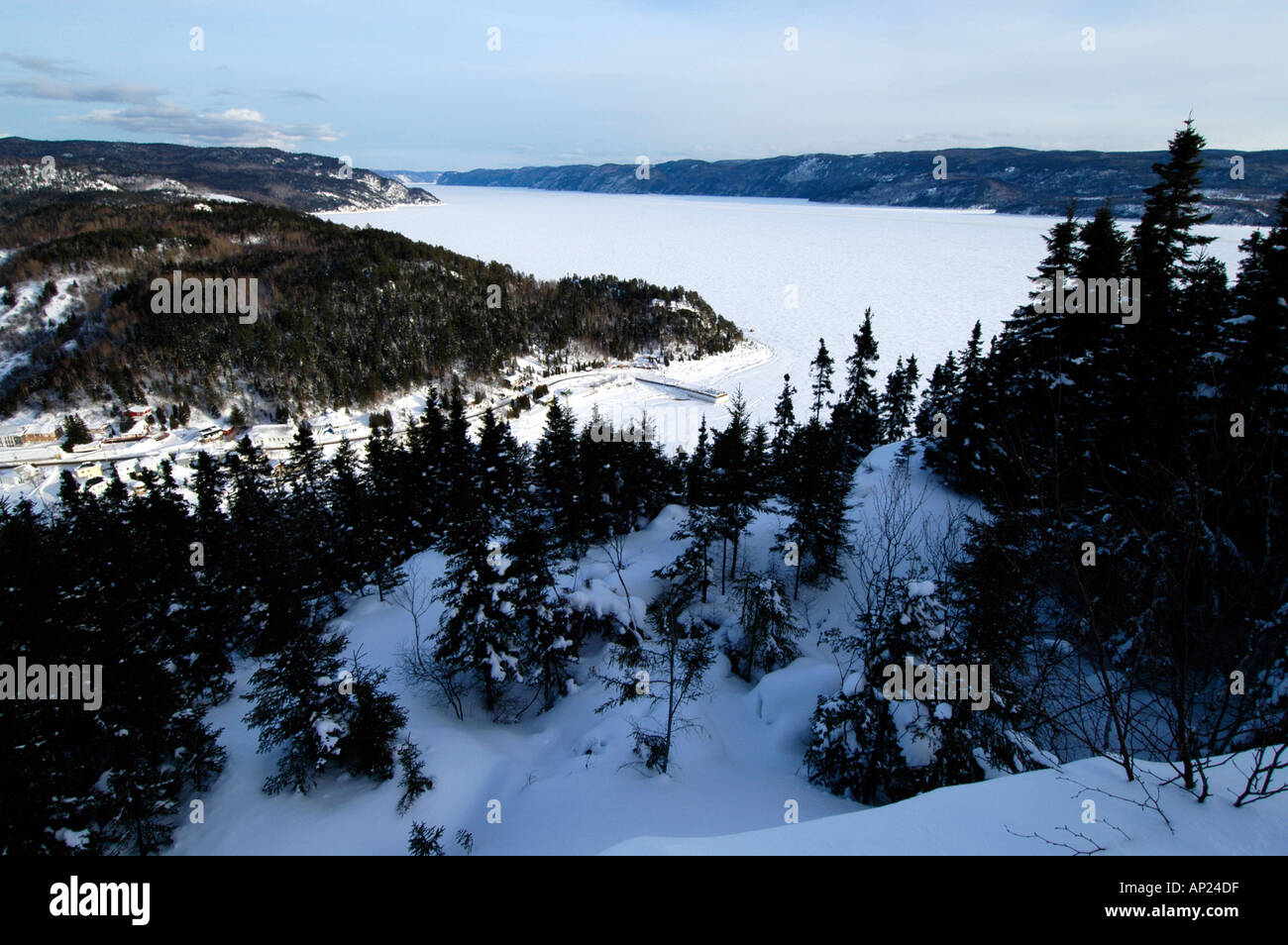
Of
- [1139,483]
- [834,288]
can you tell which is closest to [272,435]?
[1139,483]

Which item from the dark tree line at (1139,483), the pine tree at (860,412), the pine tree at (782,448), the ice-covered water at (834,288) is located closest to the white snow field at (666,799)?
the dark tree line at (1139,483)

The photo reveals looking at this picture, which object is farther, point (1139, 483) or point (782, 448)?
point (782, 448)

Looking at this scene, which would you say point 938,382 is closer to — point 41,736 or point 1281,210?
point 1281,210

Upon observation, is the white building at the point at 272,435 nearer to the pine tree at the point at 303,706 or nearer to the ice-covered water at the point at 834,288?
the ice-covered water at the point at 834,288

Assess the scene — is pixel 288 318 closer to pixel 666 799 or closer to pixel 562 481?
pixel 562 481

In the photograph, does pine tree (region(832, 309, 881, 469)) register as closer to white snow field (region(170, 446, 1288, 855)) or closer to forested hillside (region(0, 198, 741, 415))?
white snow field (region(170, 446, 1288, 855))

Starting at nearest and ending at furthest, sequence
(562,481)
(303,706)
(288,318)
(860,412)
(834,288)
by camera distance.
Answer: (303,706)
(562,481)
(860,412)
(288,318)
(834,288)

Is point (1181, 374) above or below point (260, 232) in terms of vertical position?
below

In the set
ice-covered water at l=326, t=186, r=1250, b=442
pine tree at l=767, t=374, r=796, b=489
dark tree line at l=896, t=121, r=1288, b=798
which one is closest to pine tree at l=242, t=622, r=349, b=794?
dark tree line at l=896, t=121, r=1288, b=798
